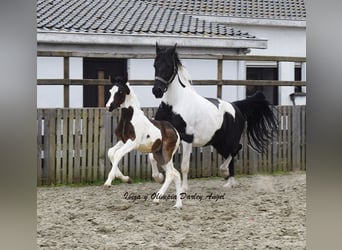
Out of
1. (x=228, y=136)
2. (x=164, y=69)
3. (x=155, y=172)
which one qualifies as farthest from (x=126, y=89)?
(x=228, y=136)

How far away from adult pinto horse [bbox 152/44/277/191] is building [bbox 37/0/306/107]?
1.2 inches

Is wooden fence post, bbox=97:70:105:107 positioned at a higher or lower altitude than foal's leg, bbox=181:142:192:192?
higher

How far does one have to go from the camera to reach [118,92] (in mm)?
1747

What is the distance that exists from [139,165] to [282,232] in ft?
1.54

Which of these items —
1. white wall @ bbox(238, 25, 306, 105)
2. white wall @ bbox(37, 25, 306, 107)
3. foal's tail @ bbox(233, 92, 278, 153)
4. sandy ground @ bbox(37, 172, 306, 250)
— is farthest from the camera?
foal's tail @ bbox(233, 92, 278, 153)

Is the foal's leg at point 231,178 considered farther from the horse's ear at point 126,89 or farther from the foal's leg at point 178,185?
the horse's ear at point 126,89

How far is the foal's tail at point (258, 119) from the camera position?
1907 millimetres

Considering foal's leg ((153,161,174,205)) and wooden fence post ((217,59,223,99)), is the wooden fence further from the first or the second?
wooden fence post ((217,59,223,99))

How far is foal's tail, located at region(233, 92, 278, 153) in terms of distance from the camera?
6.26 feet

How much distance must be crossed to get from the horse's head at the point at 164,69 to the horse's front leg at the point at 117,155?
180 mm

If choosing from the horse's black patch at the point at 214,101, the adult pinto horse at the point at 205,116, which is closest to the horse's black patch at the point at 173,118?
the adult pinto horse at the point at 205,116

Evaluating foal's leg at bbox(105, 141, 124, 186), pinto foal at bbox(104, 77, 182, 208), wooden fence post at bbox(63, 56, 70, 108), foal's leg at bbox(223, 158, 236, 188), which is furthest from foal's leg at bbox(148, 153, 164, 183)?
wooden fence post at bbox(63, 56, 70, 108)

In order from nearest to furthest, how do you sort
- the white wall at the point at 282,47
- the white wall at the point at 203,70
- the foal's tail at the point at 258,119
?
the white wall at the point at 203,70 < the white wall at the point at 282,47 < the foal's tail at the point at 258,119
